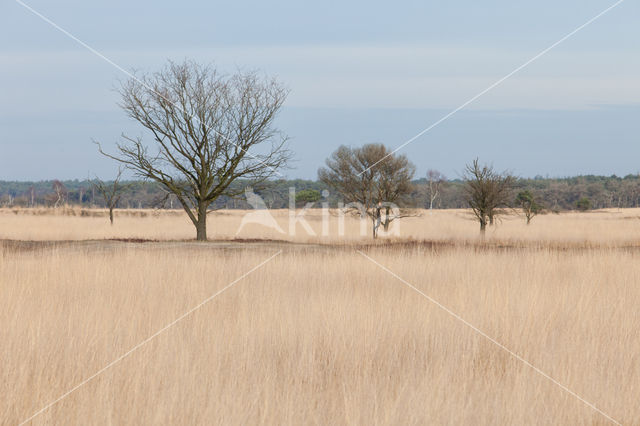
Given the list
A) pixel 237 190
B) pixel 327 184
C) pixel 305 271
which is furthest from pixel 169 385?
pixel 327 184

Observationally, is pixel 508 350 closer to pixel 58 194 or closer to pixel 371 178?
pixel 371 178

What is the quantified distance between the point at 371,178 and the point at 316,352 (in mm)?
25102

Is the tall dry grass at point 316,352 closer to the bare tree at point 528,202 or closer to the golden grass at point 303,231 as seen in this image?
the golden grass at point 303,231

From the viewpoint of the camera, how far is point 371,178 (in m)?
30.9

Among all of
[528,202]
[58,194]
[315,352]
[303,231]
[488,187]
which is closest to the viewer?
[315,352]

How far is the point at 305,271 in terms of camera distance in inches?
522

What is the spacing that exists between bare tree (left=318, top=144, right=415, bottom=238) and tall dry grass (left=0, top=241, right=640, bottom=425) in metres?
19.9

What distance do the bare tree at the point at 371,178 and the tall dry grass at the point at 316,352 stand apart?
19858mm

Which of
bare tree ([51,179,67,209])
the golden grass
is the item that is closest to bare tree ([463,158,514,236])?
the golden grass

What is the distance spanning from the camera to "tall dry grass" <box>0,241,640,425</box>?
459cm

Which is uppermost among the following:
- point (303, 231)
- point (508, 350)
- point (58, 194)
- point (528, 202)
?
point (58, 194)

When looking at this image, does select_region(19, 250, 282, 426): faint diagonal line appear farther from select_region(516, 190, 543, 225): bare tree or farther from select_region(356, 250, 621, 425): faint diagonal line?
select_region(516, 190, 543, 225): bare tree

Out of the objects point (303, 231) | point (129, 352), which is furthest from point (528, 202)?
point (129, 352)

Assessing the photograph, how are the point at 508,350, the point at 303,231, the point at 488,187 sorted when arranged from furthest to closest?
the point at 303,231
the point at 488,187
the point at 508,350
